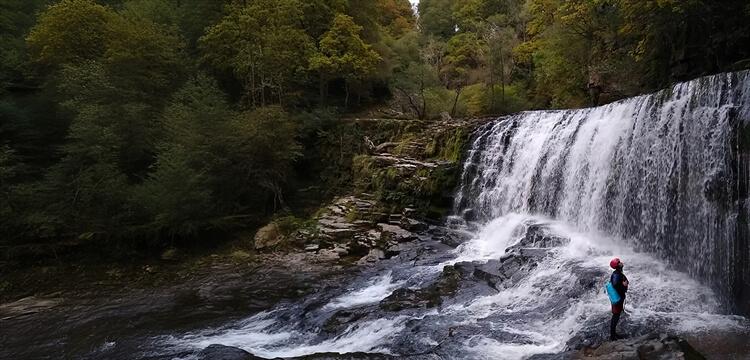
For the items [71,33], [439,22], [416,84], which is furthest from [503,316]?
[439,22]

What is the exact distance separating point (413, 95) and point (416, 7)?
2942 centimetres

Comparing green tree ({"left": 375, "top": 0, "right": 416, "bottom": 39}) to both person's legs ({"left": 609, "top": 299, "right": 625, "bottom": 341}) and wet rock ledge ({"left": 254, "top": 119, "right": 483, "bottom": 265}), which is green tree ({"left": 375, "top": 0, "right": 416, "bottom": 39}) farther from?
person's legs ({"left": 609, "top": 299, "right": 625, "bottom": 341})

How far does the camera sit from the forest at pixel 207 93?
14617 millimetres

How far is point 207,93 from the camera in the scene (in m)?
17.0

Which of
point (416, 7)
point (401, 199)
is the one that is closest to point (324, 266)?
point (401, 199)

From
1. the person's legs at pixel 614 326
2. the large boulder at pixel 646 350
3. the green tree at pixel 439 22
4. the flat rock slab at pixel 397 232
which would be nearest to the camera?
the large boulder at pixel 646 350

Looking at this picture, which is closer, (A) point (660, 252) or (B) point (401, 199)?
(A) point (660, 252)

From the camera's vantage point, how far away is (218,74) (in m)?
23.2

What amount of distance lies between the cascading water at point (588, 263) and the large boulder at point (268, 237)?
4.57 metres

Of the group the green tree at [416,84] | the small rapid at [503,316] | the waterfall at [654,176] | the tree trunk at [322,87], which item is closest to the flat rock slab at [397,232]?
the waterfall at [654,176]

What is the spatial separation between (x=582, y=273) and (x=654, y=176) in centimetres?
323

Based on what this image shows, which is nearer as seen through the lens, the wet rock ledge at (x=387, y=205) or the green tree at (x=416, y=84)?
the wet rock ledge at (x=387, y=205)

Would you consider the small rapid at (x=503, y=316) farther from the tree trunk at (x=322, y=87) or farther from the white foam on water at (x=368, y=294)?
the tree trunk at (x=322, y=87)

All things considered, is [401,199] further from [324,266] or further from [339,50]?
[339,50]
